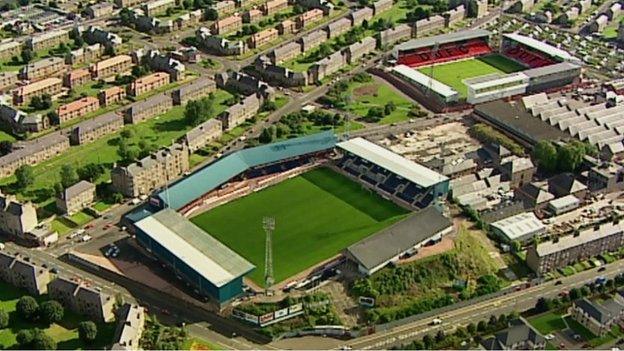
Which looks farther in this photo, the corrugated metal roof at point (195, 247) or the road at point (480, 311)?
the corrugated metal roof at point (195, 247)

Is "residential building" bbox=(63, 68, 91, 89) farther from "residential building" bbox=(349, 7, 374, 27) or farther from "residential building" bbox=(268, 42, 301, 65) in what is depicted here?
"residential building" bbox=(349, 7, 374, 27)

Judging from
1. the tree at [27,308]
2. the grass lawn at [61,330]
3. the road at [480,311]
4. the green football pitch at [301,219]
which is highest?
the tree at [27,308]

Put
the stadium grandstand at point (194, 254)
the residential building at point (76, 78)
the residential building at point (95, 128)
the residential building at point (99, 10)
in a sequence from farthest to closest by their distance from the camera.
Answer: the residential building at point (99, 10) → the residential building at point (76, 78) → the residential building at point (95, 128) → the stadium grandstand at point (194, 254)

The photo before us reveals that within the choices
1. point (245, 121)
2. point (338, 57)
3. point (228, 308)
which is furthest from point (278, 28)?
point (228, 308)

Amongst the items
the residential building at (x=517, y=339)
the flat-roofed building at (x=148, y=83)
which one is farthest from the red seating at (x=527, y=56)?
the residential building at (x=517, y=339)

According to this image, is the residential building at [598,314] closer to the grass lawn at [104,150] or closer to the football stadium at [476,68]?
the football stadium at [476,68]

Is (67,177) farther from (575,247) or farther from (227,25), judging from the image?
(227,25)

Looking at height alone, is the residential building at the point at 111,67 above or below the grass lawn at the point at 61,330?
above
